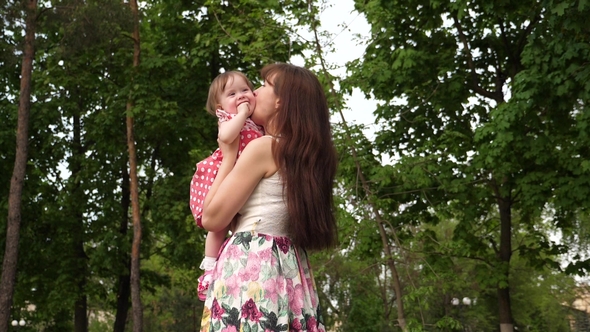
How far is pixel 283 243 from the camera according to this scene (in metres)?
3.38

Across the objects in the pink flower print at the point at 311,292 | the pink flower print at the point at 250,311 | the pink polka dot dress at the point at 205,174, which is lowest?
the pink flower print at the point at 250,311

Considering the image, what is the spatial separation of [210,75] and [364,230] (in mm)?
11394

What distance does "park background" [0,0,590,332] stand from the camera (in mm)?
11578

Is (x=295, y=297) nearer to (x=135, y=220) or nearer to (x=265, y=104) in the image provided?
(x=265, y=104)

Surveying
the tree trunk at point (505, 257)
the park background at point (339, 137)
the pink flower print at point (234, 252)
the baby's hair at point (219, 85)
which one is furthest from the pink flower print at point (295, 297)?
the tree trunk at point (505, 257)

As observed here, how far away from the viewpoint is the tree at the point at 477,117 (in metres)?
13.2

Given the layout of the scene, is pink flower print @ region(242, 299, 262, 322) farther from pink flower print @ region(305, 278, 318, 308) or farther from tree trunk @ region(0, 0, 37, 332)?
tree trunk @ region(0, 0, 37, 332)

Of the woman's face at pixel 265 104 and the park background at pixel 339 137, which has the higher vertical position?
the park background at pixel 339 137

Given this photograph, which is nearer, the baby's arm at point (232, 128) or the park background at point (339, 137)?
the baby's arm at point (232, 128)

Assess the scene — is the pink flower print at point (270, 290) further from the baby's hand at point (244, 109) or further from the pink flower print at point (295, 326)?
the baby's hand at point (244, 109)

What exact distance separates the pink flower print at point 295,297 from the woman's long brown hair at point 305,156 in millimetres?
170

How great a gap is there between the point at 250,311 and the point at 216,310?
14 centimetres

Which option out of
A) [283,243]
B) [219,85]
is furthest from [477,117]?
[283,243]

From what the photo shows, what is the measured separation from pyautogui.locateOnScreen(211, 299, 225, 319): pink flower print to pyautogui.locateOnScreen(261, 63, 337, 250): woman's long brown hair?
0.39 meters
